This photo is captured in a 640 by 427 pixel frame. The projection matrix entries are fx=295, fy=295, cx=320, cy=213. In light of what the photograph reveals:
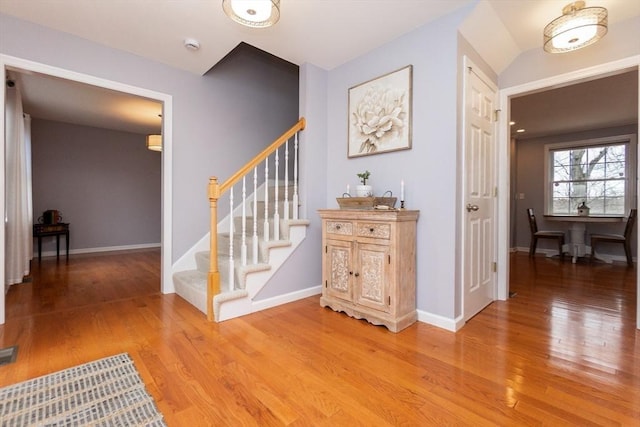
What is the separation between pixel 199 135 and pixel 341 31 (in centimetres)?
190

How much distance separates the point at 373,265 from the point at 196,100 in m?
2.69

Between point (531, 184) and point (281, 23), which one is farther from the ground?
point (281, 23)

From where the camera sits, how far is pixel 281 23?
2.40m

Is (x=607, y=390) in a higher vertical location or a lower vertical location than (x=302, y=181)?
lower

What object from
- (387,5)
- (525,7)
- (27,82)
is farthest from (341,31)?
(27,82)

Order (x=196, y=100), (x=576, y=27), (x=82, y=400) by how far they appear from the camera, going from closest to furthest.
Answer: (x=82, y=400) < (x=576, y=27) < (x=196, y=100)

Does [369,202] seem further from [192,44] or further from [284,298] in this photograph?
[192,44]

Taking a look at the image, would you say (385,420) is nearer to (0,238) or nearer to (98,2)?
(0,238)

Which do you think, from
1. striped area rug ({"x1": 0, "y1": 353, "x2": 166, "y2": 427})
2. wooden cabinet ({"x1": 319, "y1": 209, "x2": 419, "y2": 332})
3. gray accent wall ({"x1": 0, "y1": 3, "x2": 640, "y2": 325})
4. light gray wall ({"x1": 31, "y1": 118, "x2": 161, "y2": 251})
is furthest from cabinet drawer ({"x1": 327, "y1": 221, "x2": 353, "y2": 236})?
light gray wall ({"x1": 31, "y1": 118, "x2": 161, "y2": 251})

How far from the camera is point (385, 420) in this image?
126 centimetres

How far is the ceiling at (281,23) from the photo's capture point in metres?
2.17

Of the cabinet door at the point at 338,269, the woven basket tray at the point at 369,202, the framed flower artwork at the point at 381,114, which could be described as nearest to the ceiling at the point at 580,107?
the framed flower artwork at the point at 381,114

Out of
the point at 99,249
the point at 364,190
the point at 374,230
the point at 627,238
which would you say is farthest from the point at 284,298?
the point at 627,238

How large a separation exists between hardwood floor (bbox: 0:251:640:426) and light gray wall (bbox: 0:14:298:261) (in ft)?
3.68
